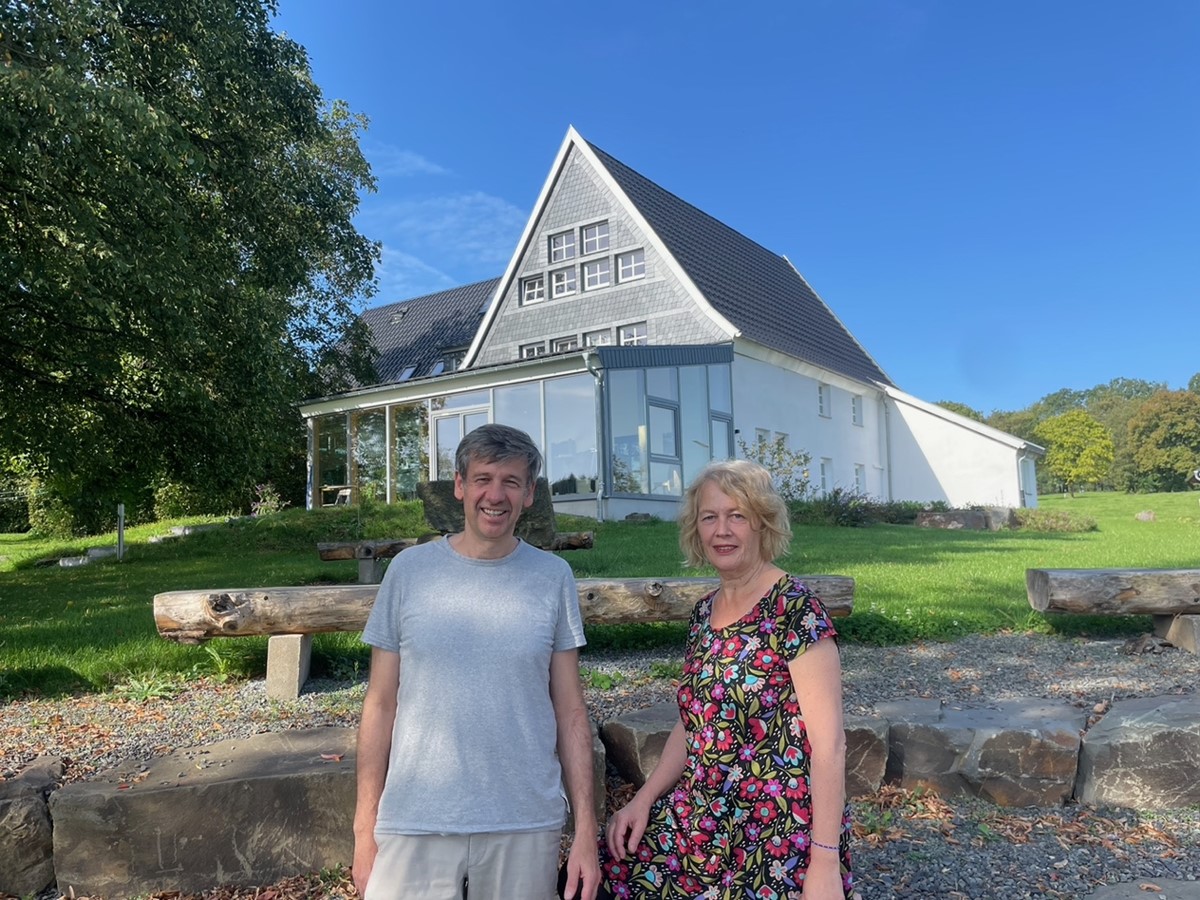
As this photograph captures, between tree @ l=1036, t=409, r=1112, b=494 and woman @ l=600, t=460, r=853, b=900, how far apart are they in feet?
187

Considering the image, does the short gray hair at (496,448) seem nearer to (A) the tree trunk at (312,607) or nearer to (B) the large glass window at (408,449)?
(A) the tree trunk at (312,607)

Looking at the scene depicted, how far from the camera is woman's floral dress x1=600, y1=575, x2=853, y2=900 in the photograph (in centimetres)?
233

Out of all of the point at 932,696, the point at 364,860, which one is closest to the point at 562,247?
the point at 932,696

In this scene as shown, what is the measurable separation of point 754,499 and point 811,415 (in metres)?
23.0

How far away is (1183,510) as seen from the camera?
3181 centimetres

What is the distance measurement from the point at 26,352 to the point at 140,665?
7.13 m

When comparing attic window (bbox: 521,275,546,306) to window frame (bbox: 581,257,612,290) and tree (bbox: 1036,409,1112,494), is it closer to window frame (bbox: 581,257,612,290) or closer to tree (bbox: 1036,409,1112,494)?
window frame (bbox: 581,257,612,290)

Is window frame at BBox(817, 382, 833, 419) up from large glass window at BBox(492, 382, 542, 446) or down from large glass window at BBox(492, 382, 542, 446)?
up

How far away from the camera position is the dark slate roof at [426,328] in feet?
95.3

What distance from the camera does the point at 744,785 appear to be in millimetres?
2395

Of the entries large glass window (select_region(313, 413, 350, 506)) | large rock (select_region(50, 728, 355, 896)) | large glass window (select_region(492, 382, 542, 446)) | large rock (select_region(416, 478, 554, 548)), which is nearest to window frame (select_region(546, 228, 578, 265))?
large glass window (select_region(492, 382, 542, 446))

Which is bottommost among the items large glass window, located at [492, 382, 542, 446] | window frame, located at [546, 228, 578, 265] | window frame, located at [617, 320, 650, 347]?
large glass window, located at [492, 382, 542, 446]

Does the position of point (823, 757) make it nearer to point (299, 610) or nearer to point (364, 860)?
point (364, 860)

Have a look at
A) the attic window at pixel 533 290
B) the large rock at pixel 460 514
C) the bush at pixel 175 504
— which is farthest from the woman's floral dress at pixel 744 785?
the bush at pixel 175 504
